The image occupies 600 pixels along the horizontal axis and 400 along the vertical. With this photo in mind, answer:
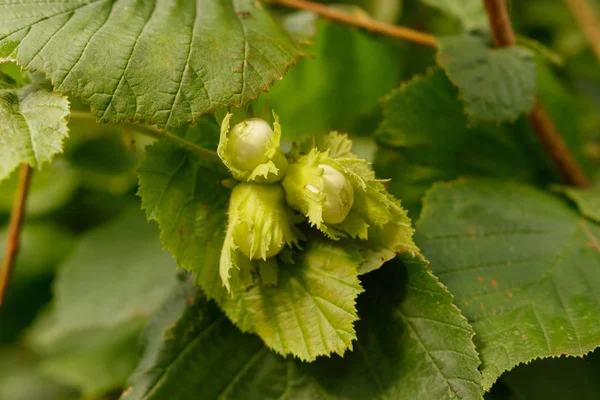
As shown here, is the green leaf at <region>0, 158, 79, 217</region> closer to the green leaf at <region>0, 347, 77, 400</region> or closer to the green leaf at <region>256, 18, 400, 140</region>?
the green leaf at <region>0, 347, 77, 400</region>

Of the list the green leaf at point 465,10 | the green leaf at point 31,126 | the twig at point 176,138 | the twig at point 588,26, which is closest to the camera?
the green leaf at point 31,126

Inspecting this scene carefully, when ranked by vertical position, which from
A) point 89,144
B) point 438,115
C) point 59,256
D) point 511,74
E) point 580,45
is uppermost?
point 511,74

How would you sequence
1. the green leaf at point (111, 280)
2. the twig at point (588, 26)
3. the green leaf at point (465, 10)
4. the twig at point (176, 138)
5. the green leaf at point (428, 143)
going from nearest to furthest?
the twig at point (176, 138), the green leaf at point (428, 143), the green leaf at point (465, 10), the green leaf at point (111, 280), the twig at point (588, 26)

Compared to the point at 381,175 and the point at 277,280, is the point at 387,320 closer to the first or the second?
the point at 277,280

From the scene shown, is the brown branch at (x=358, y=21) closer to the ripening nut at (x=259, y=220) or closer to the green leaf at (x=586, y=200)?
the green leaf at (x=586, y=200)

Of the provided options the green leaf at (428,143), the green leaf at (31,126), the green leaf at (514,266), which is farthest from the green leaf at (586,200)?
the green leaf at (31,126)

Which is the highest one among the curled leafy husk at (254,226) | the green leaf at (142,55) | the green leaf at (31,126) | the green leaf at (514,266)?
the green leaf at (142,55)

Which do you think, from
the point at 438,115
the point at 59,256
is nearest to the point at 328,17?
the point at 438,115
